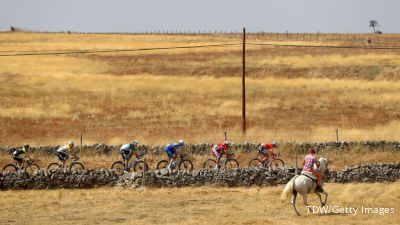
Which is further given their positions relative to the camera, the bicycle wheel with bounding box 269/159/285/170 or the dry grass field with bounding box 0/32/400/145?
the dry grass field with bounding box 0/32/400/145

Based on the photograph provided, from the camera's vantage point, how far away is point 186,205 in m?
22.3

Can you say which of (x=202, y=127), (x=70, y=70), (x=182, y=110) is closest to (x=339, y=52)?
(x=70, y=70)

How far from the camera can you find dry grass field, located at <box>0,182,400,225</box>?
19.2m

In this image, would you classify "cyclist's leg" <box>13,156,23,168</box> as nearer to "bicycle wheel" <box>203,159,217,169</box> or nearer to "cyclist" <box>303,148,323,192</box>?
"bicycle wheel" <box>203,159,217,169</box>

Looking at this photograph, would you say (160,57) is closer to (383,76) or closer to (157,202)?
(383,76)

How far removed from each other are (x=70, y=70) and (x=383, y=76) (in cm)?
3333

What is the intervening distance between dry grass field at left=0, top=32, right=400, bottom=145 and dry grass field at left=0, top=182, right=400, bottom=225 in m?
11.5

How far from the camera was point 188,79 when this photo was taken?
66.3 m

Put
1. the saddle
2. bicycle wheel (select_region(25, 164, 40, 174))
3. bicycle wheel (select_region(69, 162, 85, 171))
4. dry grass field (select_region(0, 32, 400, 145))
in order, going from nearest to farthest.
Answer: the saddle, bicycle wheel (select_region(69, 162, 85, 171)), bicycle wheel (select_region(25, 164, 40, 174)), dry grass field (select_region(0, 32, 400, 145))

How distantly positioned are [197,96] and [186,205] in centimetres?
Answer: 3350

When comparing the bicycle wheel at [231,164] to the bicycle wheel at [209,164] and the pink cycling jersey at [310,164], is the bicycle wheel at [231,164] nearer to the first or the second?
the bicycle wheel at [209,164]

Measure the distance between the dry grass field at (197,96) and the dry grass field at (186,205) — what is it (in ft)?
37.8

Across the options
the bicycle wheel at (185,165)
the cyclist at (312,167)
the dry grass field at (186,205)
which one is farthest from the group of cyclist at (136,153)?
the cyclist at (312,167)

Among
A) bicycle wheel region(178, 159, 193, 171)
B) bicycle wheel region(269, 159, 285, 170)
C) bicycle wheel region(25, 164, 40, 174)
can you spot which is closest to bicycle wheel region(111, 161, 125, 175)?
bicycle wheel region(178, 159, 193, 171)
